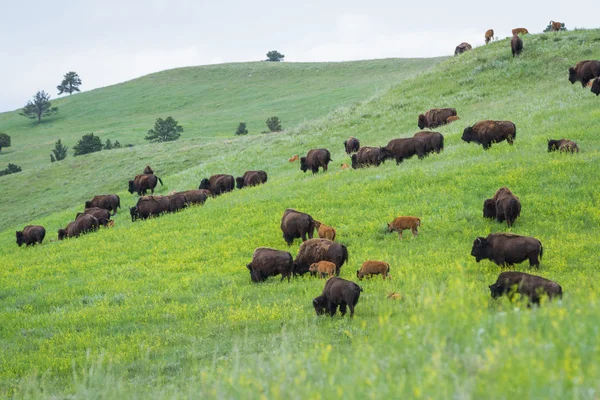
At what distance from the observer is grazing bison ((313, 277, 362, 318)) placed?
13094mm

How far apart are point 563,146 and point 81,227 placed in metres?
21.0

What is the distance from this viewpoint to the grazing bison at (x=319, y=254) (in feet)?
56.1

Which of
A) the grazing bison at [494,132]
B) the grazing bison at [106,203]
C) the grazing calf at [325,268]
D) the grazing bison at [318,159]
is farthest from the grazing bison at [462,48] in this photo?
the grazing calf at [325,268]

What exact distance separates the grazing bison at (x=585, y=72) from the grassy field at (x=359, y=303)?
98 centimetres

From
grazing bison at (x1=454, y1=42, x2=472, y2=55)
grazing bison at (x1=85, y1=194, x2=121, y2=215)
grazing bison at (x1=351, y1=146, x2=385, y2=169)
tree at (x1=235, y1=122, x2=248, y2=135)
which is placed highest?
grazing bison at (x1=454, y1=42, x2=472, y2=55)

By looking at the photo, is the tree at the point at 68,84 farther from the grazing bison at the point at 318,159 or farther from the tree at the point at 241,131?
the grazing bison at the point at 318,159

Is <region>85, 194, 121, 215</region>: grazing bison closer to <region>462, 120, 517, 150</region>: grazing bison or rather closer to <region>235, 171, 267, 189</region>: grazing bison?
<region>235, 171, 267, 189</region>: grazing bison

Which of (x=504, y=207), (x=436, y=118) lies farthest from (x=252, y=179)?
(x=504, y=207)

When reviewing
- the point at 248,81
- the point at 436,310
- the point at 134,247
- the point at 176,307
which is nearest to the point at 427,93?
the point at 134,247

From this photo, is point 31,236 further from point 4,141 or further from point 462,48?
point 4,141

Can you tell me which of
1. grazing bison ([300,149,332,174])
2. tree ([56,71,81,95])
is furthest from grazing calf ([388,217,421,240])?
tree ([56,71,81,95])

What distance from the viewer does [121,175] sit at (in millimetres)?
57188

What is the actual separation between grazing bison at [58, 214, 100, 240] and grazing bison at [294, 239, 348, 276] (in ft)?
54.9

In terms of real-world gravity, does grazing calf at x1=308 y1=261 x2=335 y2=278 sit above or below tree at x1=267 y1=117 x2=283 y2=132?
below
